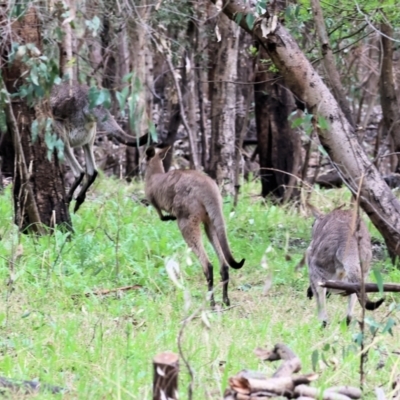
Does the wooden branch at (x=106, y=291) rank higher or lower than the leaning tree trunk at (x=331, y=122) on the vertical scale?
lower

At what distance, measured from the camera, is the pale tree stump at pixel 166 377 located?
356cm

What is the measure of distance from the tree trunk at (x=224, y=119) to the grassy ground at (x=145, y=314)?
1577 mm

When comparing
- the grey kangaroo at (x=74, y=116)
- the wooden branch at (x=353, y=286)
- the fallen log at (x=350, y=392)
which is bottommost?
the fallen log at (x=350, y=392)

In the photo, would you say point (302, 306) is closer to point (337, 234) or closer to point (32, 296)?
point (337, 234)

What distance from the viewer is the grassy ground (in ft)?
15.8

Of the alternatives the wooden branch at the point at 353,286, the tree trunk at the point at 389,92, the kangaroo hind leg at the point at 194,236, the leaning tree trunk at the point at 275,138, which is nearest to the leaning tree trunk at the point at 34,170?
the kangaroo hind leg at the point at 194,236

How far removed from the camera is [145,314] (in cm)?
621

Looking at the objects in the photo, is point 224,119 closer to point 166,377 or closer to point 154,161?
point 154,161

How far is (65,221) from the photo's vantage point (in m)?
8.62

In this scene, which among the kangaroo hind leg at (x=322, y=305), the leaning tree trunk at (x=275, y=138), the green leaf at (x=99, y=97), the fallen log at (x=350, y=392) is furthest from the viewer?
the leaning tree trunk at (x=275, y=138)

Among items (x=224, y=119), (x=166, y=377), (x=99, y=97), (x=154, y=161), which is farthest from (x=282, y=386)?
(x=224, y=119)

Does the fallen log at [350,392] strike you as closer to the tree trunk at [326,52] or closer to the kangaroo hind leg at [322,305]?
the kangaroo hind leg at [322,305]

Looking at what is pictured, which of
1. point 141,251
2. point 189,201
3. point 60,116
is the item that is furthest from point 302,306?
point 60,116

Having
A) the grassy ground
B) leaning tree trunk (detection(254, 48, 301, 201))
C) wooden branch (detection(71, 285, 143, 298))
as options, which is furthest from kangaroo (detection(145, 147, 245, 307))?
leaning tree trunk (detection(254, 48, 301, 201))
